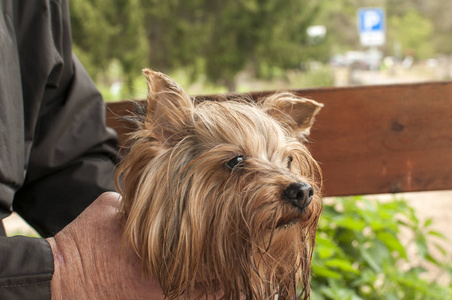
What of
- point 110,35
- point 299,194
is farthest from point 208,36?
point 299,194

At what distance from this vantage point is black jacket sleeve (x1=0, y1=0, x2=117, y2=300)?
172 cm

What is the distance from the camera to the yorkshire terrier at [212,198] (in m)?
1.41

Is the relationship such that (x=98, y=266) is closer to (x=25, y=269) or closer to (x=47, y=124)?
(x=25, y=269)

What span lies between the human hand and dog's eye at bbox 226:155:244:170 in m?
0.34

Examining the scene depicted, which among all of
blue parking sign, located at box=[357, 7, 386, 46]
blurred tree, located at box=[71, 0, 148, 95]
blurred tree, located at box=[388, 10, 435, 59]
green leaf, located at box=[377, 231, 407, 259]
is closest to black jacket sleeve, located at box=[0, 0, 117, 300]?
green leaf, located at box=[377, 231, 407, 259]

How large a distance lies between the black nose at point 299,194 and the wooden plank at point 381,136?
0.99 m

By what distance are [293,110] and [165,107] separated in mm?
451

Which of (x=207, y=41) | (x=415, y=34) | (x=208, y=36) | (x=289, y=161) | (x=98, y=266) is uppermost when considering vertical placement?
(x=289, y=161)

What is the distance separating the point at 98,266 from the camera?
151cm

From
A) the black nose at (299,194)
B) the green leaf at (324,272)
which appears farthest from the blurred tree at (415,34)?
the black nose at (299,194)

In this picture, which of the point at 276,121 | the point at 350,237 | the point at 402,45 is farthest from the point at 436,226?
the point at 402,45

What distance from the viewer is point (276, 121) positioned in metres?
1.67

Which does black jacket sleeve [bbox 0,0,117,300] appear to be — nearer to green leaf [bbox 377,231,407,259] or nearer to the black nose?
the black nose

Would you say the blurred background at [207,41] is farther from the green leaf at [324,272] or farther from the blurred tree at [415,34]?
the blurred tree at [415,34]
